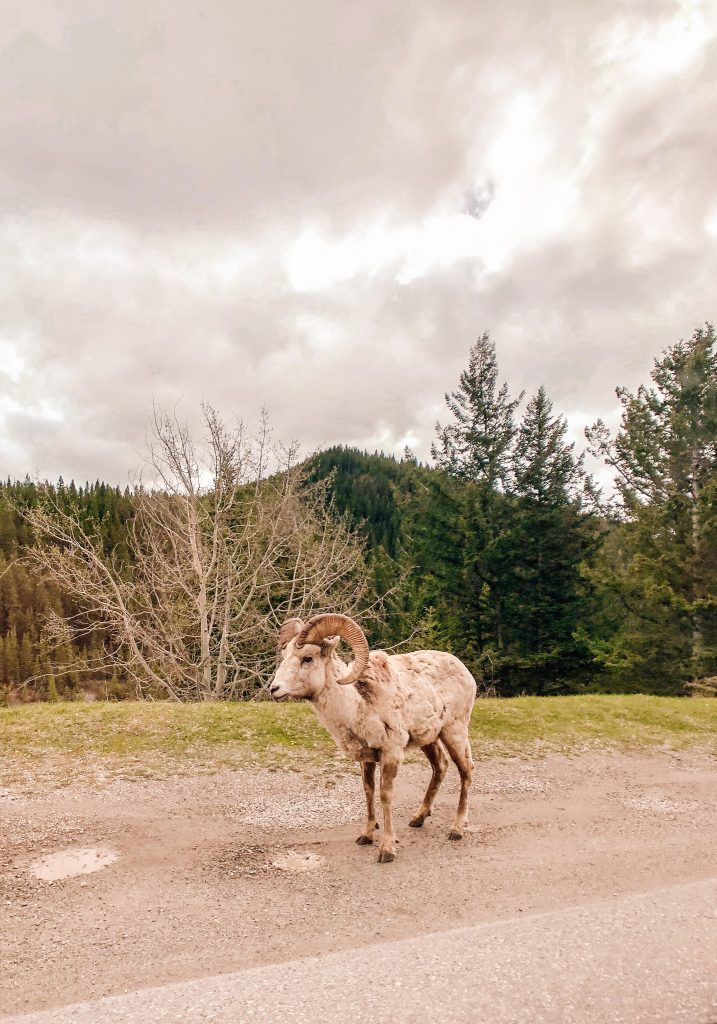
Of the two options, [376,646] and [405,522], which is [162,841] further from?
[376,646]

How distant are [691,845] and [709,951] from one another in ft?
10.9

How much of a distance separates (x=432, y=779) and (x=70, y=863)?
461cm

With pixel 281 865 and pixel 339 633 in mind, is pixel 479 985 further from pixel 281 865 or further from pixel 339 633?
pixel 339 633

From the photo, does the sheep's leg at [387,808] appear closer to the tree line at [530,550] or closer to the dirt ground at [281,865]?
the dirt ground at [281,865]

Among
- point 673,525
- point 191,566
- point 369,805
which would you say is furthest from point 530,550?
point 369,805

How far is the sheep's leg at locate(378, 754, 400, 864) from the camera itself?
267 inches

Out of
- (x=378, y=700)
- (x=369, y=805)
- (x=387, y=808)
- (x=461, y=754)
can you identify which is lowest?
(x=369, y=805)

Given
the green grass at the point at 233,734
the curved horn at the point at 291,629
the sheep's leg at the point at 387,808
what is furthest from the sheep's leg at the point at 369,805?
the green grass at the point at 233,734

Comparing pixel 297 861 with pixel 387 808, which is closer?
pixel 297 861

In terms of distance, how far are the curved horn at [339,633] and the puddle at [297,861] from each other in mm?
2184

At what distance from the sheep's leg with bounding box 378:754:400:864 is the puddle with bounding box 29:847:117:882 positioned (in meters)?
3.14

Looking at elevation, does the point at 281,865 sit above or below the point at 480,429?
below

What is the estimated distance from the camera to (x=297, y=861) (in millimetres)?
6785

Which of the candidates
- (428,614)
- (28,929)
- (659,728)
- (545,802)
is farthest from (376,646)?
(28,929)
